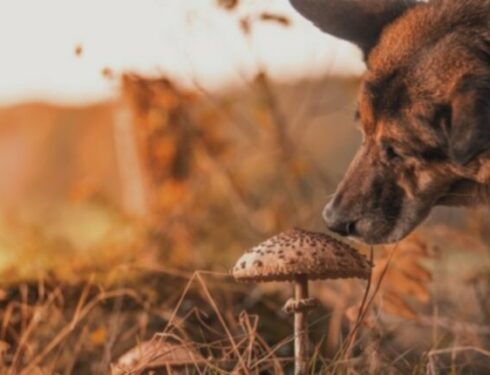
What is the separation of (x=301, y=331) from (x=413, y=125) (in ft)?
3.77

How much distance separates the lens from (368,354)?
17.1 ft

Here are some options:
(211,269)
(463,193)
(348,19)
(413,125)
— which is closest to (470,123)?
(413,125)

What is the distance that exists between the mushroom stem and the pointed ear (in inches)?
34.1

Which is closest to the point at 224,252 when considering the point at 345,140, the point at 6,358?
the point at 6,358

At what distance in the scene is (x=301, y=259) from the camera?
431 centimetres

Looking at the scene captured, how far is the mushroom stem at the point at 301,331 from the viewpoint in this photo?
4.55 m

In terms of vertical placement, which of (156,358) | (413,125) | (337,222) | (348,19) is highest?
(348,19)

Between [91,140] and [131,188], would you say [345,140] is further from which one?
[131,188]

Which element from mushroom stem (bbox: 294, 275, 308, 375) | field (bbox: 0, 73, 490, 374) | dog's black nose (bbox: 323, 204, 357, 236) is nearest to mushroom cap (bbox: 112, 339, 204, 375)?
field (bbox: 0, 73, 490, 374)

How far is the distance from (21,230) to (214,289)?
289cm

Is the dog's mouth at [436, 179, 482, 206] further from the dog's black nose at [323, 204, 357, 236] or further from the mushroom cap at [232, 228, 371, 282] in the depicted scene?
the mushroom cap at [232, 228, 371, 282]

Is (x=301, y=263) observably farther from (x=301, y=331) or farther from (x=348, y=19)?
(x=348, y=19)

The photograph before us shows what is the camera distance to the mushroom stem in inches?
179

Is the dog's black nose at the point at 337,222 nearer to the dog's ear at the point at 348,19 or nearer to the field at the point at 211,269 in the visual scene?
the field at the point at 211,269
